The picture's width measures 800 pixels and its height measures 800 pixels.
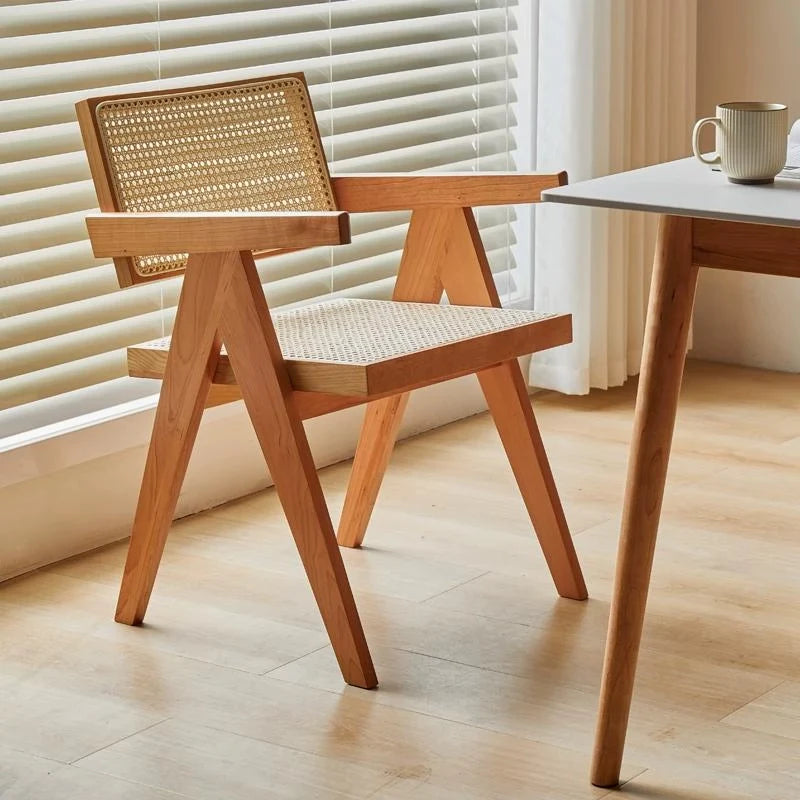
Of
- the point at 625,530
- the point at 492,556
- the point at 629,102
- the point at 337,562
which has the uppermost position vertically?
the point at 629,102

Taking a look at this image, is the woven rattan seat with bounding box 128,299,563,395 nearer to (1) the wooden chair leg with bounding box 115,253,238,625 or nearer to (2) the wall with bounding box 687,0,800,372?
(1) the wooden chair leg with bounding box 115,253,238,625

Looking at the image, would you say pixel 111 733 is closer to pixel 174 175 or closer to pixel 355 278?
pixel 174 175

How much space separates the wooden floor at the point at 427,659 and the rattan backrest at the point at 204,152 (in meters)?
0.54

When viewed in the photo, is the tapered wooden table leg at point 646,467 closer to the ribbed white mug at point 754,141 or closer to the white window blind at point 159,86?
the ribbed white mug at point 754,141

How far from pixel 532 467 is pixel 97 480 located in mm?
771

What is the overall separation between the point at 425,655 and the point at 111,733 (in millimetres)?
456

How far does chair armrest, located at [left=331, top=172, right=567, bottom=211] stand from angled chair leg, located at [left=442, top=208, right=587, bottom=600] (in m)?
0.05

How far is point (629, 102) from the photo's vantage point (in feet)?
11.2

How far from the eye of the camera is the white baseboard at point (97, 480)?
2434 millimetres

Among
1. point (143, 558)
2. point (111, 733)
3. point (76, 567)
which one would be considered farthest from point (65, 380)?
point (111, 733)

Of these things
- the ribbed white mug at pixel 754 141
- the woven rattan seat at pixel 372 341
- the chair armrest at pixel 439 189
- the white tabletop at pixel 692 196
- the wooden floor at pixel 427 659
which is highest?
the ribbed white mug at pixel 754 141

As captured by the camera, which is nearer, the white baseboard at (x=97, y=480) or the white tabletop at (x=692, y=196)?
the white tabletop at (x=692, y=196)

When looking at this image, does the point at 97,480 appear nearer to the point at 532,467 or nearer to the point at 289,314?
the point at 289,314

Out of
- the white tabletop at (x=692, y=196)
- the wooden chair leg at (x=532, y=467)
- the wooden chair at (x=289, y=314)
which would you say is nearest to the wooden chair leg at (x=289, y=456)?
the wooden chair at (x=289, y=314)
